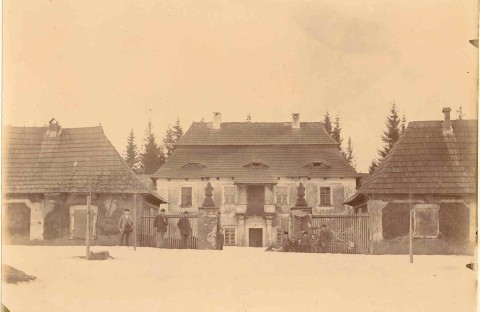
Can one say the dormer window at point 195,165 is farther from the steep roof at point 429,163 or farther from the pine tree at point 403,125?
the pine tree at point 403,125

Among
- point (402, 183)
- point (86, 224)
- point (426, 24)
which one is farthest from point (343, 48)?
point (86, 224)

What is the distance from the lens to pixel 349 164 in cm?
779

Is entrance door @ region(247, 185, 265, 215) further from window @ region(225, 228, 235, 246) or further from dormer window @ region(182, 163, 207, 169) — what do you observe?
dormer window @ region(182, 163, 207, 169)

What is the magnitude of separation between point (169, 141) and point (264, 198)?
3.67ft

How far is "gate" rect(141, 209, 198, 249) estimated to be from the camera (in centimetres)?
788

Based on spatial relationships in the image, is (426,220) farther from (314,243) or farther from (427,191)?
(314,243)

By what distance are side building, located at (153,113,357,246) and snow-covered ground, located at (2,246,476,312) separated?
0.39 meters

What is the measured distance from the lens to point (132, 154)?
7914mm

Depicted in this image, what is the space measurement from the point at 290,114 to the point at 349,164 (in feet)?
2.54

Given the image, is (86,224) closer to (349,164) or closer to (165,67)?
(165,67)

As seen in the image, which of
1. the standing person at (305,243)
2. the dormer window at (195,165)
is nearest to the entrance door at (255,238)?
the standing person at (305,243)

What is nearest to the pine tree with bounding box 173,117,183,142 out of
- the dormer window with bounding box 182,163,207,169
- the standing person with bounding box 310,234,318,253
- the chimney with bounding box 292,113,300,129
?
the dormer window with bounding box 182,163,207,169

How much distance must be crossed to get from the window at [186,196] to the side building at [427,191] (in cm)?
160

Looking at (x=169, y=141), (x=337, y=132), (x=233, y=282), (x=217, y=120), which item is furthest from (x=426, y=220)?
(x=169, y=141)
